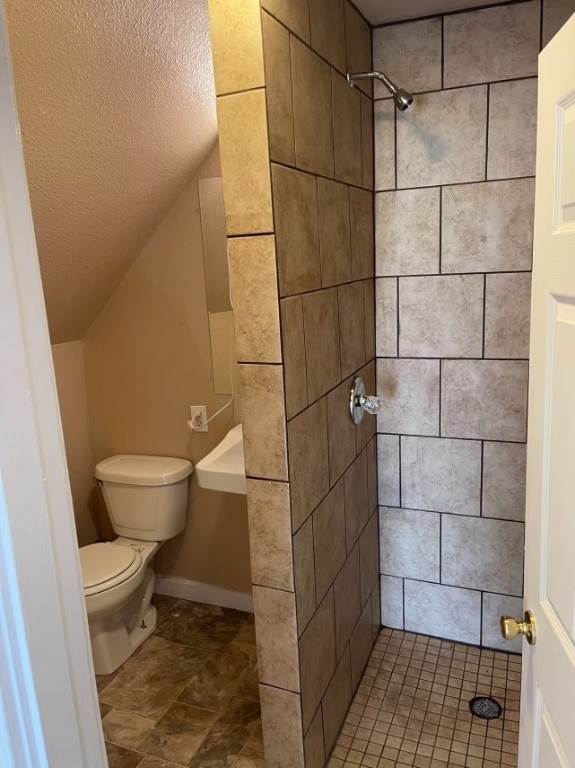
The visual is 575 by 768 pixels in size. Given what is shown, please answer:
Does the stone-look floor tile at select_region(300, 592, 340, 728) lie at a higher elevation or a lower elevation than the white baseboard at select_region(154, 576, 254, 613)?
higher

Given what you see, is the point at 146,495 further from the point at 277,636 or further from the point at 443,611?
the point at 443,611

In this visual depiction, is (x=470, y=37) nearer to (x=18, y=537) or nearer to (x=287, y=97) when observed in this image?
(x=287, y=97)

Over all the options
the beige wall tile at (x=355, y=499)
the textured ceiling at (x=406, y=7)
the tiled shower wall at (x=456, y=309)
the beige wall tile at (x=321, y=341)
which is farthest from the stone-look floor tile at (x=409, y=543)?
the textured ceiling at (x=406, y=7)

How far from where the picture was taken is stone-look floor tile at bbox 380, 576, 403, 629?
2.38m

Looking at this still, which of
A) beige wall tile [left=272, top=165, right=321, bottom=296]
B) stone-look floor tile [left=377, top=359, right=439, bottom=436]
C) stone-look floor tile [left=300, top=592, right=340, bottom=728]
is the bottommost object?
stone-look floor tile [left=300, top=592, right=340, bottom=728]

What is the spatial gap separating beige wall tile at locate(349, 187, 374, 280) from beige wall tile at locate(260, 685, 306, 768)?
1259mm

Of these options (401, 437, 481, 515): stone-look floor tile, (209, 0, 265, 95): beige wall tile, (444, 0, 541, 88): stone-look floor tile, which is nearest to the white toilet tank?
(401, 437, 481, 515): stone-look floor tile

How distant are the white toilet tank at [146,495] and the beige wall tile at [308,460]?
984 millimetres

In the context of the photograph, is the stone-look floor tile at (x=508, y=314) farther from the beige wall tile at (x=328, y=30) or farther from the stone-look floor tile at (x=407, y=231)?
the beige wall tile at (x=328, y=30)

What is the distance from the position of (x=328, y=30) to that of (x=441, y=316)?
0.96 metres

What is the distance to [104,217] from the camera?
6.79ft

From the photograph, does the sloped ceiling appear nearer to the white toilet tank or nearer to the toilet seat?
the white toilet tank

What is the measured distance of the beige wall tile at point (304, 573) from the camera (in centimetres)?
156

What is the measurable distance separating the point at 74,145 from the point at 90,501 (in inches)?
66.2
